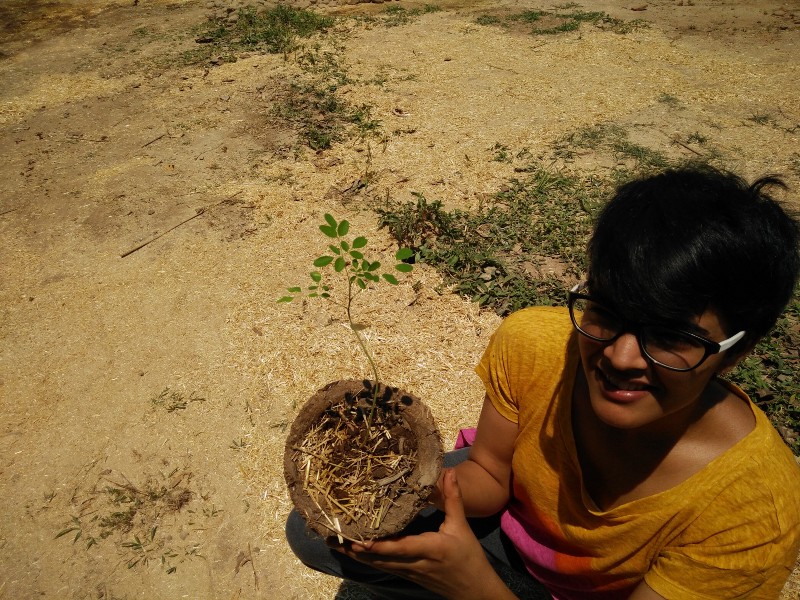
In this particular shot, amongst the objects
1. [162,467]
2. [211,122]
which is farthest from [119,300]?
[211,122]

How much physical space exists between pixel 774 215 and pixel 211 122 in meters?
5.71

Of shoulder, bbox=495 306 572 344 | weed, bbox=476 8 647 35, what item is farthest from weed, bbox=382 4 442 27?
shoulder, bbox=495 306 572 344

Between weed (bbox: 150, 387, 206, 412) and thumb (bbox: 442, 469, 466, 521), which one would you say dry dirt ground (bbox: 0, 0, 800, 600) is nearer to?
weed (bbox: 150, 387, 206, 412)

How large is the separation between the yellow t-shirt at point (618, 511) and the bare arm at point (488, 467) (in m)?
0.04

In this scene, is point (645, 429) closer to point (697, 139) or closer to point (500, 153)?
point (500, 153)

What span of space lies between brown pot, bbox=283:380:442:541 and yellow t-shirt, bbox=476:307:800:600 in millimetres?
303

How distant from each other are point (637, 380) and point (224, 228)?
387cm

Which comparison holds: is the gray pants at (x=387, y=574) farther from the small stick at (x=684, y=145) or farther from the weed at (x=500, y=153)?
the small stick at (x=684, y=145)

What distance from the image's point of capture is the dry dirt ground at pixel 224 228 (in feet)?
→ 9.31

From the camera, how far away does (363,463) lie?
Answer: 172cm

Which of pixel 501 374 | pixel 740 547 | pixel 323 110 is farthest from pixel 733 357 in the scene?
pixel 323 110

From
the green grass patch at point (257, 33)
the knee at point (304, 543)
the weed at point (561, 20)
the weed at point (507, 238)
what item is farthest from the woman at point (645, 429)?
the weed at point (561, 20)

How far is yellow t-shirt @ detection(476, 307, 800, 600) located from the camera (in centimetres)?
138

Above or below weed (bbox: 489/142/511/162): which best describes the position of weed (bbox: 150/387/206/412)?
below
